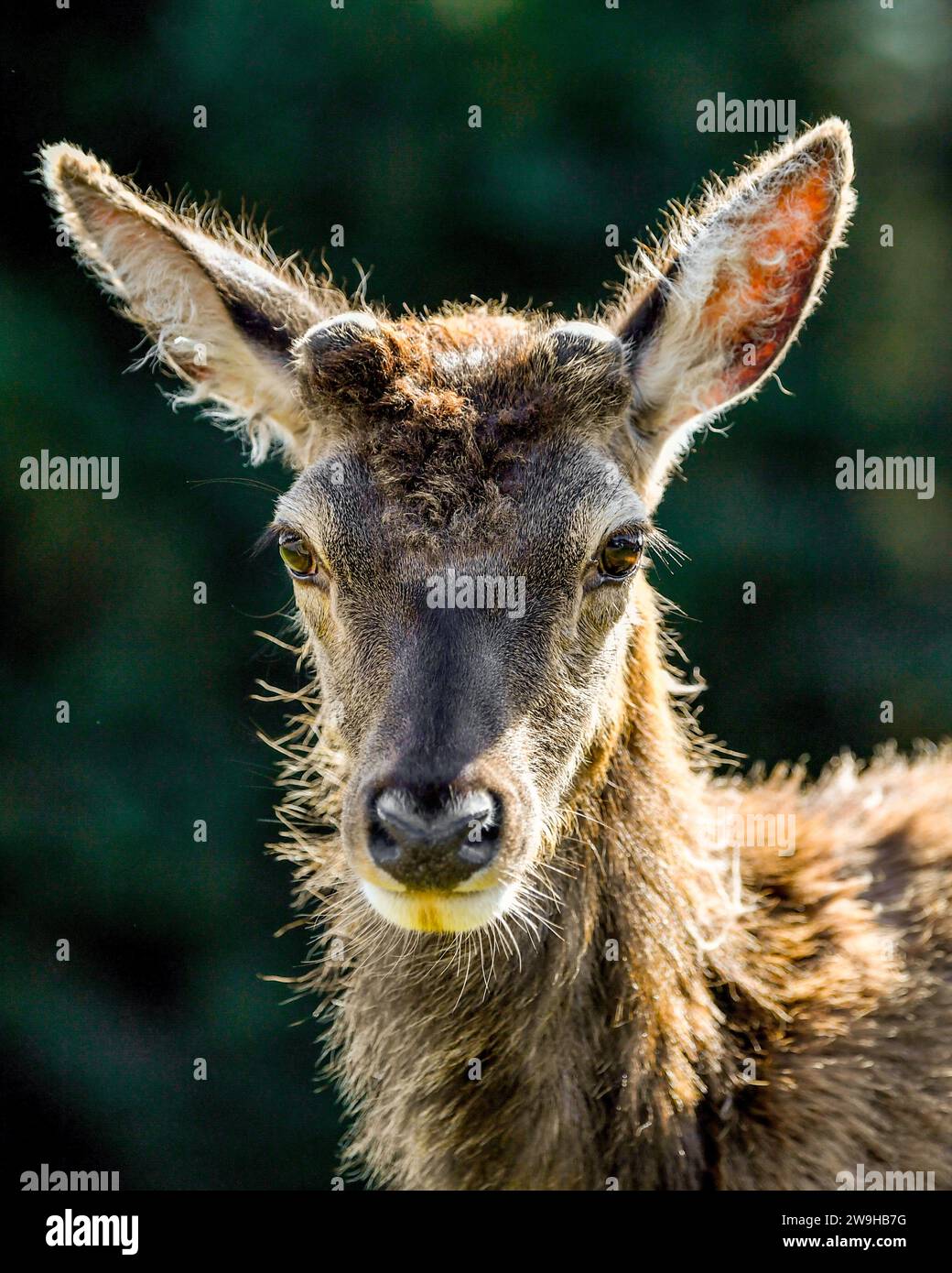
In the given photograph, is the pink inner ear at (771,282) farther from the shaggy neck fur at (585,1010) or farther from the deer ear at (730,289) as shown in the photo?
the shaggy neck fur at (585,1010)

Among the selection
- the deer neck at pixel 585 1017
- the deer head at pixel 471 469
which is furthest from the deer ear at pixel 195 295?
the deer neck at pixel 585 1017

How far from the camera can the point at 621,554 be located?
4855 mm

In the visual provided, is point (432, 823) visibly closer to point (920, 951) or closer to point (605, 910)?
point (605, 910)

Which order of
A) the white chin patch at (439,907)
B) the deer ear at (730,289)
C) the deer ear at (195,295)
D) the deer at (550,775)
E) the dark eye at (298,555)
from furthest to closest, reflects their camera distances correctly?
the deer ear at (195,295) < the deer ear at (730,289) < the dark eye at (298,555) < the deer at (550,775) < the white chin patch at (439,907)

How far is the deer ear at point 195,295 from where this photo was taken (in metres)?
5.46

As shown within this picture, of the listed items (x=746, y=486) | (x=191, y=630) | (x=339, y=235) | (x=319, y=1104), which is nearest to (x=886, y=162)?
(x=746, y=486)

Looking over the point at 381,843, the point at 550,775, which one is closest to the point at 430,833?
the point at 381,843

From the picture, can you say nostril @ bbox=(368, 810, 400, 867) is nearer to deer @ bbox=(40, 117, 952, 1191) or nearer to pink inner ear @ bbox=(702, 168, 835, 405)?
deer @ bbox=(40, 117, 952, 1191)

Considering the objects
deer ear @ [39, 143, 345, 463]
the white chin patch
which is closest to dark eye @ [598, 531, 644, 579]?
the white chin patch

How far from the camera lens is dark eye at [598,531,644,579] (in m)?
4.82

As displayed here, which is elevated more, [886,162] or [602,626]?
[886,162]

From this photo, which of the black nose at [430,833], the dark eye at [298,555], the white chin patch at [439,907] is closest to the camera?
the black nose at [430,833]

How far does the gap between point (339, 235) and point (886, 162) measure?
14.0 feet

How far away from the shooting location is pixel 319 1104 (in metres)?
9.58
